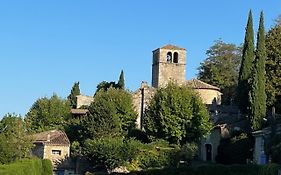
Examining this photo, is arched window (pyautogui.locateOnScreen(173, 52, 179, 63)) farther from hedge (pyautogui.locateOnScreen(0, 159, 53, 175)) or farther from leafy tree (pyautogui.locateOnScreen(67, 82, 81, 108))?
hedge (pyautogui.locateOnScreen(0, 159, 53, 175))

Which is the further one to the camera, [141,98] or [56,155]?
[141,98]

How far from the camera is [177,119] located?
52812 millimetres

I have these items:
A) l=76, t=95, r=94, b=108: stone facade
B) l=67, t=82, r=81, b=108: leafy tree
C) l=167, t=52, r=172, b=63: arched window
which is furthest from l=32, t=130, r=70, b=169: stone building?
l=67, t=82, r=81, b=108: leafy tree

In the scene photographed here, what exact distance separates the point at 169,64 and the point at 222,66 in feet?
36.2

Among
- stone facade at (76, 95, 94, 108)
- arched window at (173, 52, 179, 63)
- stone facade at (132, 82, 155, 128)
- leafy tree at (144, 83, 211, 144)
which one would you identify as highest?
arched window at (173, 52, 179, 63)

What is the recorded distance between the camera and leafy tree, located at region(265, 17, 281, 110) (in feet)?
180

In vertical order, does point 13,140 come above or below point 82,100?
below

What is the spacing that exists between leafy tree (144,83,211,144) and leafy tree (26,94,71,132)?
22347 mm

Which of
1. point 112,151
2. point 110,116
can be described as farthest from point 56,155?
point 112,151

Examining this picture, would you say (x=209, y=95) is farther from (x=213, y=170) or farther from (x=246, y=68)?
(x=213, y=170)

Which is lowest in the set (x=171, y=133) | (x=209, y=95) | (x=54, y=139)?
(x=54, y=139)

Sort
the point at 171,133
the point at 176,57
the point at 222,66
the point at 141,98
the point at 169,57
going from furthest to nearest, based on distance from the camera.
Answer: the point at 222,66
the point at 169,57
the point at 176,57
the point at 141,98
the point at 171,133

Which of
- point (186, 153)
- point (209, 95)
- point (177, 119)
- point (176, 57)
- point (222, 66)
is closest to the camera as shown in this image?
point (186, 153)

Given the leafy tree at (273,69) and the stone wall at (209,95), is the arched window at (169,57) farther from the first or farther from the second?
the leafy tree at (273,69)
